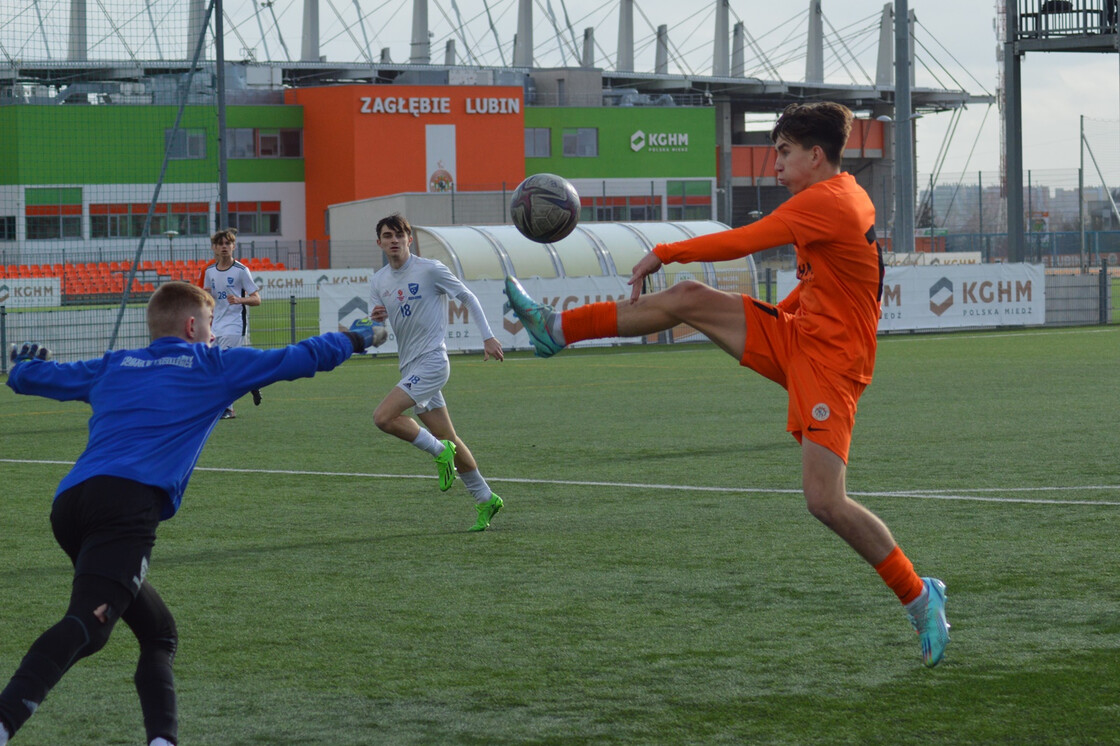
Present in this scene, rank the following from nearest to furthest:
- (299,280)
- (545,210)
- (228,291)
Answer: (545,210)
(228,291)
(299,280)

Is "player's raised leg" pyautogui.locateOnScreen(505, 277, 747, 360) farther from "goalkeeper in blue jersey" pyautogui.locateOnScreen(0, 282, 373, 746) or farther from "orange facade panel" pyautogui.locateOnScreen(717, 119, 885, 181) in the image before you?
"orange facade panel" pyautogui.locateOnScreen(717, 119, 885, 181)

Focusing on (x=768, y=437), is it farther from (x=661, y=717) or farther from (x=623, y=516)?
(x=661, y=717)

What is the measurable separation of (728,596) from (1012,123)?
3067cm

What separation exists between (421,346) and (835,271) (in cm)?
490

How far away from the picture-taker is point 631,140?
77.3 meters

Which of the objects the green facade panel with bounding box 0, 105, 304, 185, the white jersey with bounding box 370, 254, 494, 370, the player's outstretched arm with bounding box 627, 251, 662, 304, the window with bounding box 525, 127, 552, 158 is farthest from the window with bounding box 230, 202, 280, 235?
the player's outstretched arm with bounding box 627, 251, 662, 304

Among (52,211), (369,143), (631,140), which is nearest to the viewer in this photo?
(52,211)

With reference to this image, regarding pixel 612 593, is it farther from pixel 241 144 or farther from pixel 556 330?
pixel 241 144

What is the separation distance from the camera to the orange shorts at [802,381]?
18.6 ft

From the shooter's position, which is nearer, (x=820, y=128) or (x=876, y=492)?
(x=820, y=128)

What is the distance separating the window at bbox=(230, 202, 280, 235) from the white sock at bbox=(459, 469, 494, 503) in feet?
204

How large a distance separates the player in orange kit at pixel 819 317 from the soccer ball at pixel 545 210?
2033 millimetres

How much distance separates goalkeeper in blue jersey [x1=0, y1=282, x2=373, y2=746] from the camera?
Result: 14.4ft

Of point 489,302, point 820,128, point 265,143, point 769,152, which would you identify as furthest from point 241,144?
point 820,128
